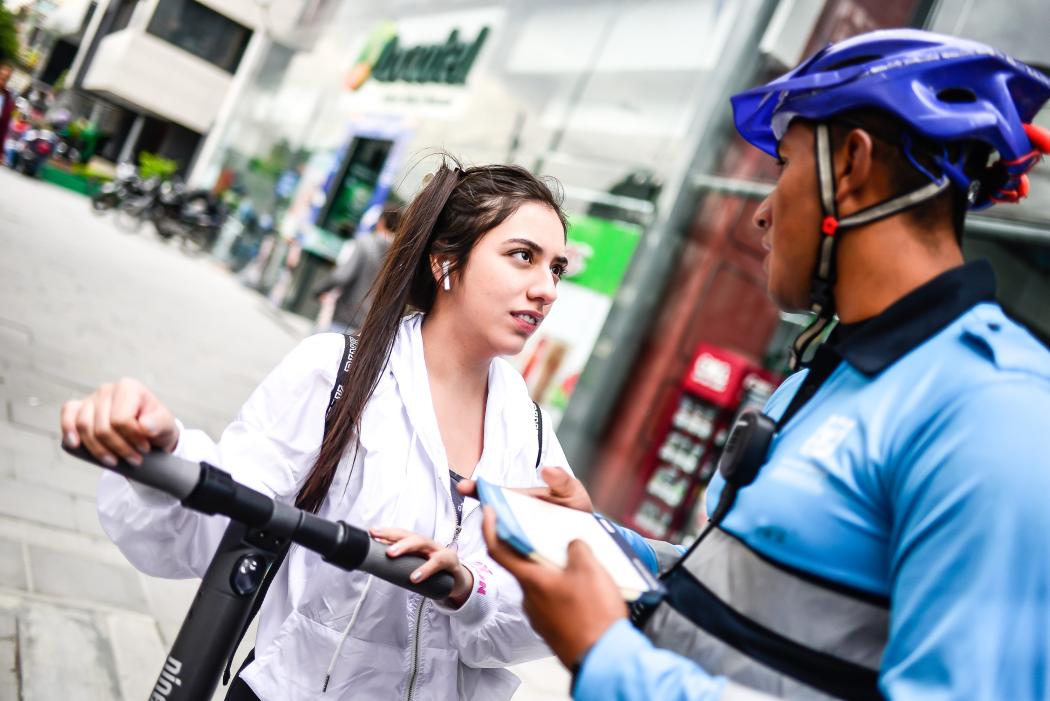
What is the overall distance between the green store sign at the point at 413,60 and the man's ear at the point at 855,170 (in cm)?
1276

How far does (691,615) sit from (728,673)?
94 mm

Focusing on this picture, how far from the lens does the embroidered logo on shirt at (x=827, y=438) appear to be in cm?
101

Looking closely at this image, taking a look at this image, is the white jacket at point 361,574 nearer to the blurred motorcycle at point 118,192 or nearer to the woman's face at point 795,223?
the woman's face at point 795,223

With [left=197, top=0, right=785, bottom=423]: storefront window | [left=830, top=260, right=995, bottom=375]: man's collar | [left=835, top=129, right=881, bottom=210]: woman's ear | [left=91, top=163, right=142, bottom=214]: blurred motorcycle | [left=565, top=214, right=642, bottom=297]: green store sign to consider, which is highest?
[left=197, top=0, right=785, bottom=423]: storefront window

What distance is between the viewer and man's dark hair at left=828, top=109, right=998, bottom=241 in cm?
111

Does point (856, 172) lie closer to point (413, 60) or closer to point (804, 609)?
point (804, 609)

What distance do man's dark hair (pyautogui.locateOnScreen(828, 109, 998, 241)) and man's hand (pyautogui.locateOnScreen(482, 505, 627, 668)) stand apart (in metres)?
0.62

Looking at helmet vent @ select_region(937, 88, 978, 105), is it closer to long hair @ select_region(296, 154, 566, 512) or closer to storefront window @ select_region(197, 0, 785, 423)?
long hair @ select_region(296, 154, 566, 512)

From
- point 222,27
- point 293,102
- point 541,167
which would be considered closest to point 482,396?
point 541,167

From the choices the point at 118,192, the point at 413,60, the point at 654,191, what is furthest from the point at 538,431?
the point at 118,192

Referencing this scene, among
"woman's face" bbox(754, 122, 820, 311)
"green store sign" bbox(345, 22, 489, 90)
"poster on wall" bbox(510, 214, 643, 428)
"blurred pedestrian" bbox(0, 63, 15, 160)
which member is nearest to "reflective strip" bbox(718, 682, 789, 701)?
"woman's face" bbox(754, 122, 820, 311)

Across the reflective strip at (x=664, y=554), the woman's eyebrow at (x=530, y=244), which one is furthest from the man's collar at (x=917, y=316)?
the woman's eyebrow at (x=530, y=244)

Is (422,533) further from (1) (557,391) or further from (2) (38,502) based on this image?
(1) (557,391)

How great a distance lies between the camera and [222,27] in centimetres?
3177
